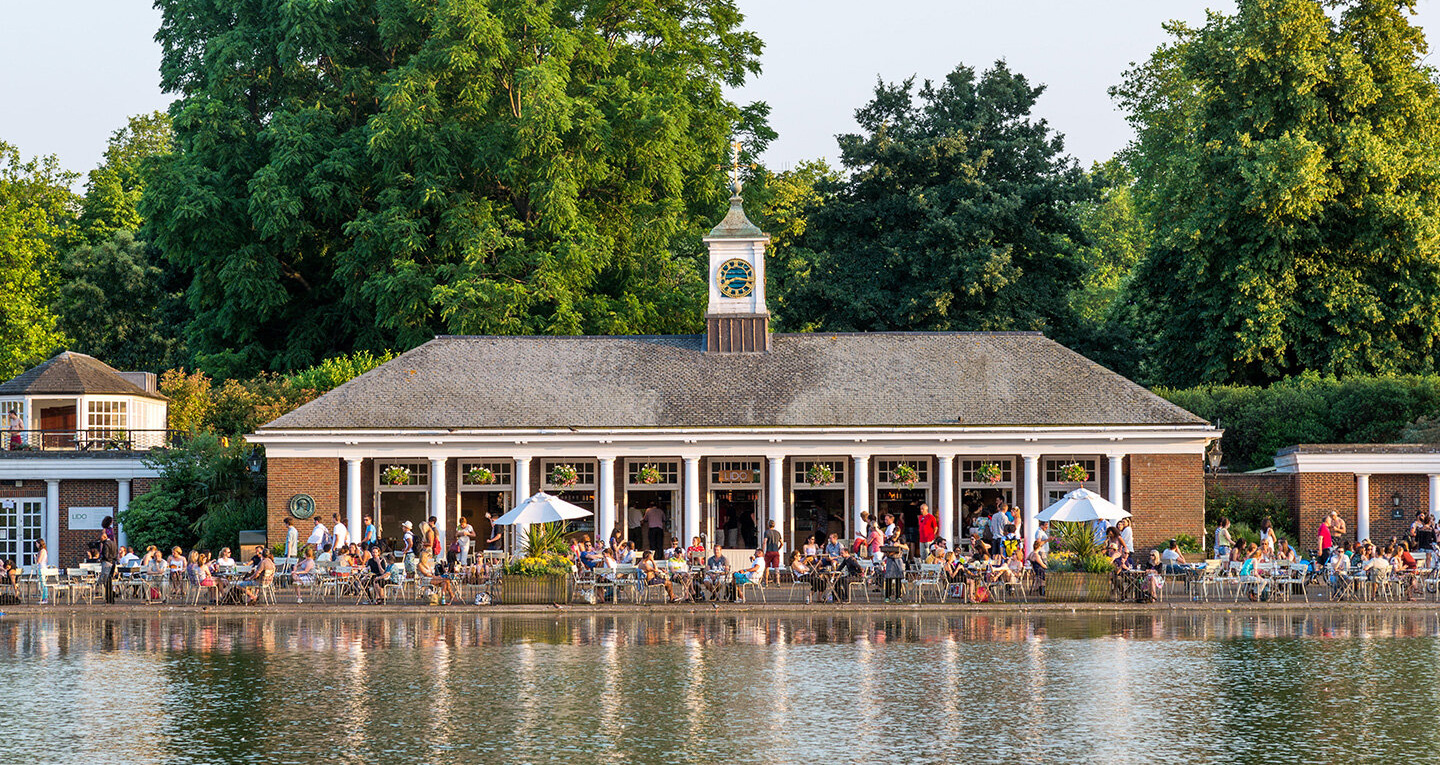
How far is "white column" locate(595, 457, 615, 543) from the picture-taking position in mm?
36750

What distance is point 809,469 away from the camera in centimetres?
3834

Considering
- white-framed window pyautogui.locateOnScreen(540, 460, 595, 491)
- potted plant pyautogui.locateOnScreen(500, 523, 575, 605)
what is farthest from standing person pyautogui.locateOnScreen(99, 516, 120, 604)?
white-framed window pyautogui.locateOnScreen(540, 460, 595, 491)

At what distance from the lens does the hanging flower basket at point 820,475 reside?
37.7 metres

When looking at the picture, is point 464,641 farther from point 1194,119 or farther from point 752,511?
point 1194,119

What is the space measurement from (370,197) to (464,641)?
94.5 feet

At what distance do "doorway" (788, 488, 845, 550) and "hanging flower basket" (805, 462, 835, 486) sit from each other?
0.94m

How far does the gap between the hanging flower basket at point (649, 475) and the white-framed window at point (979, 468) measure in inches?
281

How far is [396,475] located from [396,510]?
99cm

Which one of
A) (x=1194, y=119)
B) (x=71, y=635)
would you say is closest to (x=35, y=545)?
(x=71, y=635)

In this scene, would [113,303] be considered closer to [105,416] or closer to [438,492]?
[105,416]

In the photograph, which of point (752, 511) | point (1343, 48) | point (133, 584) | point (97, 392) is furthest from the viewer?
point (1343, 48)

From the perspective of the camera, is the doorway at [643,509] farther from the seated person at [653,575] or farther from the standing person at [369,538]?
the seated person at [653,575]

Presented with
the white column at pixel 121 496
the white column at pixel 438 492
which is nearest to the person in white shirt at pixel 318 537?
the white column at pixel 438 492

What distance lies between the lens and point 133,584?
32250 mm
